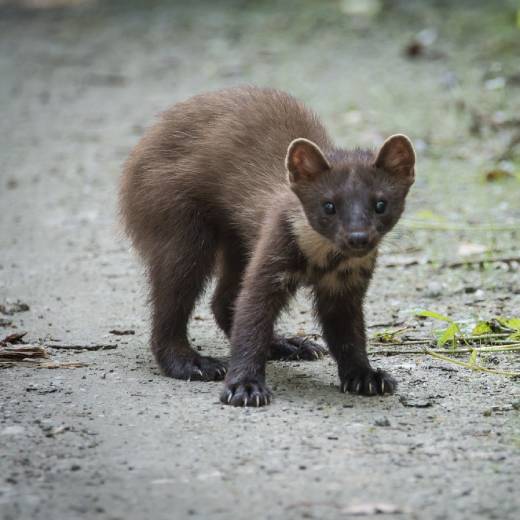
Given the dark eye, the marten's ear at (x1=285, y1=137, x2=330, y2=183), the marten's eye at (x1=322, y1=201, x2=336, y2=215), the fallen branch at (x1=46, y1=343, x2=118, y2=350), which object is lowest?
the fallen branch at (x1=46, y1=343, x2=118, y2=350)

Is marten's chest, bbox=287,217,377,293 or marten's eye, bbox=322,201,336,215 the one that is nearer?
marten's eye, bbox=322,201,336,215

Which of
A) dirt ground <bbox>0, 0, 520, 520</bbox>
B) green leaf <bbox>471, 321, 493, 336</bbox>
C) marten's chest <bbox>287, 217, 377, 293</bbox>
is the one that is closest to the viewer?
dirt ground <bbox>0, 0, 520, 520</bbox>

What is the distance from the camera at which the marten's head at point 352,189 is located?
16.6 ft

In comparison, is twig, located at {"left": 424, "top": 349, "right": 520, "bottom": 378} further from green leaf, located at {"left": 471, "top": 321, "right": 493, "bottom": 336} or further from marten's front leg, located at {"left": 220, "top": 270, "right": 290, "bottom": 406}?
marten's front leg, located at {"left": 220, "top": 270, "right": 290, "bottom": 406}

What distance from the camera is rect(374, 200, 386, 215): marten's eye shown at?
5148 mm

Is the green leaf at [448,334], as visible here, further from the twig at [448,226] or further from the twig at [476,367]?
the twig at [448,226]

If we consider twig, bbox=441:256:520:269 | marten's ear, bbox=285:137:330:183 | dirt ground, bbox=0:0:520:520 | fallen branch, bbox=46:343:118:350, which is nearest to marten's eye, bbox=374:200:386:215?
marten's ear, bbox=285:137:330:183

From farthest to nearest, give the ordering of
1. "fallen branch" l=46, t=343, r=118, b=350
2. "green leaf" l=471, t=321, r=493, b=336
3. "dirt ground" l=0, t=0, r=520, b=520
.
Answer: "fallen branch" l=46, t=343, r=118, b=350 < "green leaf" l=471, t=321, r=493, b=336 < "dirt ground" l=0, t=0, r=520, b=520

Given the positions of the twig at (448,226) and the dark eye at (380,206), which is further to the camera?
the twig at (448,226)

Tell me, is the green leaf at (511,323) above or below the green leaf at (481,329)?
above

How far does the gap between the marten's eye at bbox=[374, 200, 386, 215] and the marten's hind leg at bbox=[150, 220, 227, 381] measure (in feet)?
4.23

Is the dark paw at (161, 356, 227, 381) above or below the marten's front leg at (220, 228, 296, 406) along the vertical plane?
below

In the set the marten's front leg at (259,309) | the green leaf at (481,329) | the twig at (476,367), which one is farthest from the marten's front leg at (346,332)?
the green leaf at (481,329)

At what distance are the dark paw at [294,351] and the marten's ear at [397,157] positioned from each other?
4.65 feet
